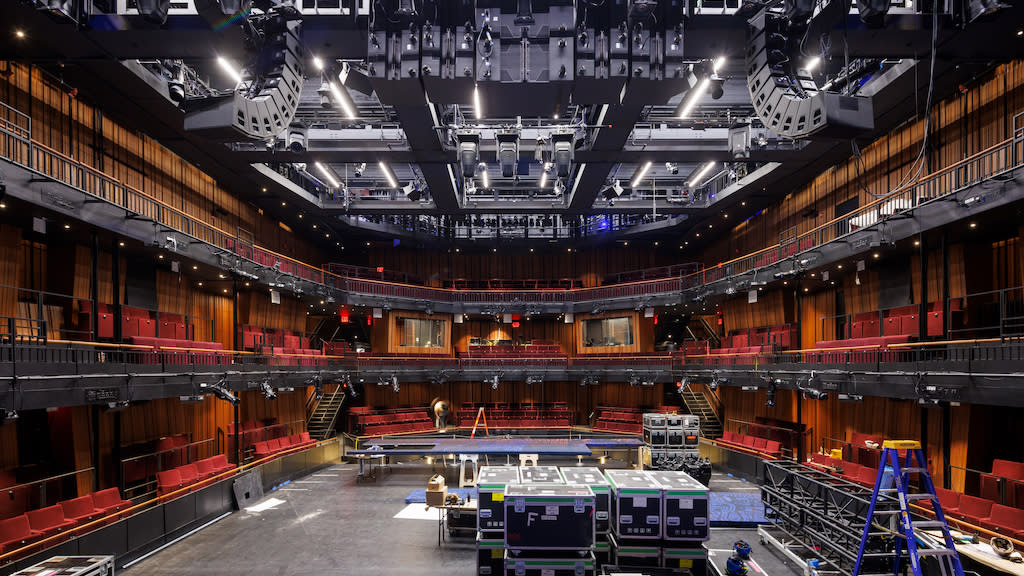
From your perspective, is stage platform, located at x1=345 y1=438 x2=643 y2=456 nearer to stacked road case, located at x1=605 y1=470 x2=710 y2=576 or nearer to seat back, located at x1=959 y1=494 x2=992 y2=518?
seat back, located at x1=959 y1=494 x2=992 y2=518

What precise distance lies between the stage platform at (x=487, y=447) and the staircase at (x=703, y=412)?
6161 millimetres

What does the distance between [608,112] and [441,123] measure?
4284mm

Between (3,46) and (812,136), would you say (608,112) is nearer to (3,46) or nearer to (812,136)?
(812,136)

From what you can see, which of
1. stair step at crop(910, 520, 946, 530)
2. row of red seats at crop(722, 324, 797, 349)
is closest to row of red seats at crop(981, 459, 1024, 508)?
stair step at crop(910, 520, 946, 530)

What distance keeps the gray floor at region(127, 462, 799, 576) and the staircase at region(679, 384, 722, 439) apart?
12.3 metres

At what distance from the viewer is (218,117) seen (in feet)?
26.1

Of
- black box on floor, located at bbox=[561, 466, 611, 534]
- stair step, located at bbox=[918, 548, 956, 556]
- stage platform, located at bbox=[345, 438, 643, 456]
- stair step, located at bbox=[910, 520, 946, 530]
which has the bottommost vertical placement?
stage platform, located at bbox=[345, 438, 643, 456]

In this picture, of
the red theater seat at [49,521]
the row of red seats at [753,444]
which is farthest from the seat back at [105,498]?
the row of red seats at [753,444]

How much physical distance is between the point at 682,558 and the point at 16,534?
1085cm

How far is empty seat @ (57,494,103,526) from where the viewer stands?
1078 centimetres

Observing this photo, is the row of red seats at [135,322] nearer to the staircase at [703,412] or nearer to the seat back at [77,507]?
the seat back at [77,507]

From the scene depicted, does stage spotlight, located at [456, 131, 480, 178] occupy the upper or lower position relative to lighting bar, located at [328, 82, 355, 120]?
lower

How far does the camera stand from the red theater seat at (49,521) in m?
10.2

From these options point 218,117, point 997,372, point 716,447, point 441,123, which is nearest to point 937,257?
point 997,372
